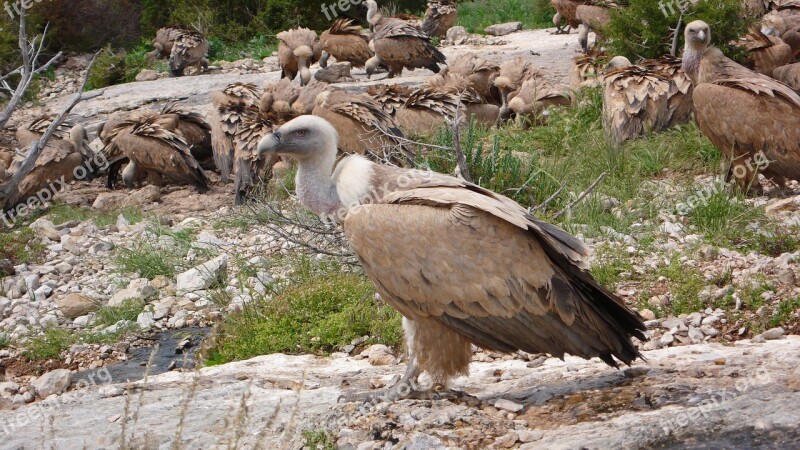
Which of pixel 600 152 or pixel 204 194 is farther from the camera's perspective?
pixel 204 194

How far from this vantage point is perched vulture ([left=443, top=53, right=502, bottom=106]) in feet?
42.3

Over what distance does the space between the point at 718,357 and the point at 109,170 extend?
9.06 metres

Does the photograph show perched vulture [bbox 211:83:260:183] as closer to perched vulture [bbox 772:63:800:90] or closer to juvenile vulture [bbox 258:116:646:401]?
perched vulture [bbox 772:63:800:90]

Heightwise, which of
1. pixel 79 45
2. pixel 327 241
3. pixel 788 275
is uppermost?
pixel 788 275

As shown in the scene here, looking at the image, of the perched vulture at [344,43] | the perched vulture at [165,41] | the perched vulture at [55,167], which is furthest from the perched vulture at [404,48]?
the perched vulture at [55,167]

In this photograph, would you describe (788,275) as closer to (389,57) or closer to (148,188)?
Result: (148,188)

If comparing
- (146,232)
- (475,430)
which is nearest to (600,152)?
(146,232)

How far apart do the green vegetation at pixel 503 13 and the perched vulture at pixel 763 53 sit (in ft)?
29.5

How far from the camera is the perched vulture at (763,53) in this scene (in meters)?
10.4

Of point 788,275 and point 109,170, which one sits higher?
point 788,275

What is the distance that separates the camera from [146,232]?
942cm

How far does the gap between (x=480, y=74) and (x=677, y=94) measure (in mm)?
4059

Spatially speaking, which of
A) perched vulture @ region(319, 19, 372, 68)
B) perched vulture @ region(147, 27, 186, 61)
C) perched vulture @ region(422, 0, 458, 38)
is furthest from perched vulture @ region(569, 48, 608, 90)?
perched vulture @ region(147, 27, 186, 61)

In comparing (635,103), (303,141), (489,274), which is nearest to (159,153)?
(635,103)
